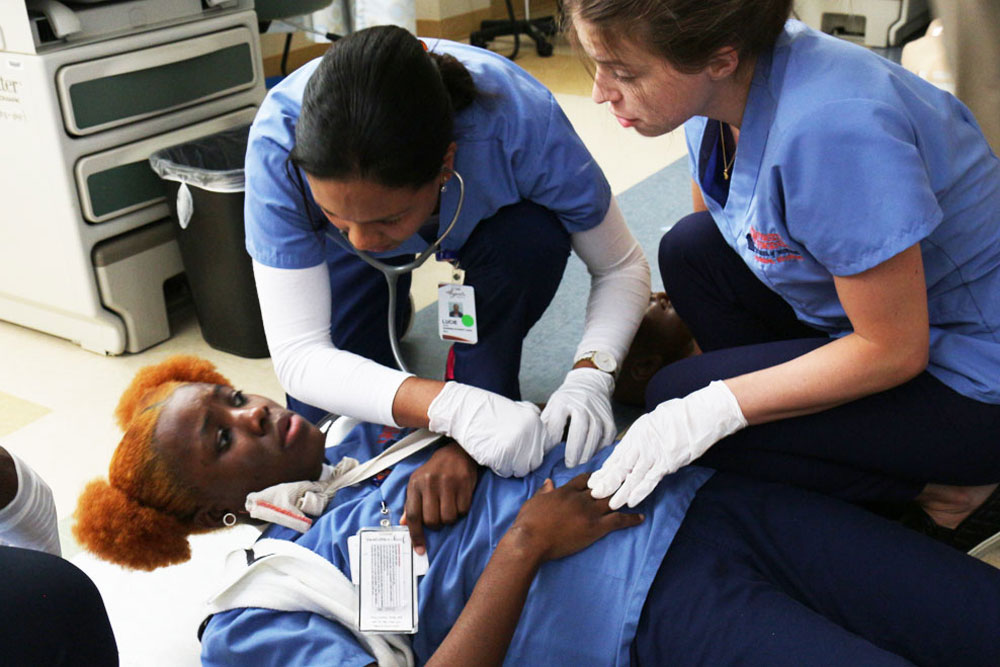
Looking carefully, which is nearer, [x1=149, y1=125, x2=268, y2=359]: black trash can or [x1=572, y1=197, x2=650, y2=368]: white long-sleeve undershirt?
[x1=572, y1=197, x2=650, y2=368]: white long-sleeve undershirt

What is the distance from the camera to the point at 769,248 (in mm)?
1349

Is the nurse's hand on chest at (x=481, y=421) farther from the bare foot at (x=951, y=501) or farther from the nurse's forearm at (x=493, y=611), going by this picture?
the bare foot at (x=951, y=501)

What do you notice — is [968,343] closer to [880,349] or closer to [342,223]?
[880,349]

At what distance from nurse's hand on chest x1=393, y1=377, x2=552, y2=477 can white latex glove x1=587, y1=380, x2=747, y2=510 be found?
0.37 ft

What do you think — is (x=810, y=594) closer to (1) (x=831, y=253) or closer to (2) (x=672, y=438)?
(2) (x=672, y=438)

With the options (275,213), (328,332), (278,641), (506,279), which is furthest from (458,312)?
(278,641)

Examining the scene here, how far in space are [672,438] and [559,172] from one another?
519 mm

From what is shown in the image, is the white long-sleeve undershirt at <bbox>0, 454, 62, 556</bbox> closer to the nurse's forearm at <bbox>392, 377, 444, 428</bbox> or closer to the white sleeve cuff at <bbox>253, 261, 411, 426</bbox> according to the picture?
the white sleeve cuff at <bbox>253, 261, 411, 426</bbox>

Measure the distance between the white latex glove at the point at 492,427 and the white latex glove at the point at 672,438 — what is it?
110 mm

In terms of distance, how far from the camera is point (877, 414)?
1393mm

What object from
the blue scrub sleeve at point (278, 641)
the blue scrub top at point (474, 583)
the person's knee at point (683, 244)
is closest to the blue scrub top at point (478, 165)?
the person's knee at point (683, 244)

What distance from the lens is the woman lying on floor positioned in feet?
3.92

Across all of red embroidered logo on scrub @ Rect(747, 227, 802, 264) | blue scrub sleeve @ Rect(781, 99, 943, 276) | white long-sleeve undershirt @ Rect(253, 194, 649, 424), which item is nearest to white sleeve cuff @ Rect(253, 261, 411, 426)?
white long-sleeve undershirt @ Rect(253, 194, 649, 424)

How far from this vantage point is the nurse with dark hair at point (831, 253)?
1.18 metres
